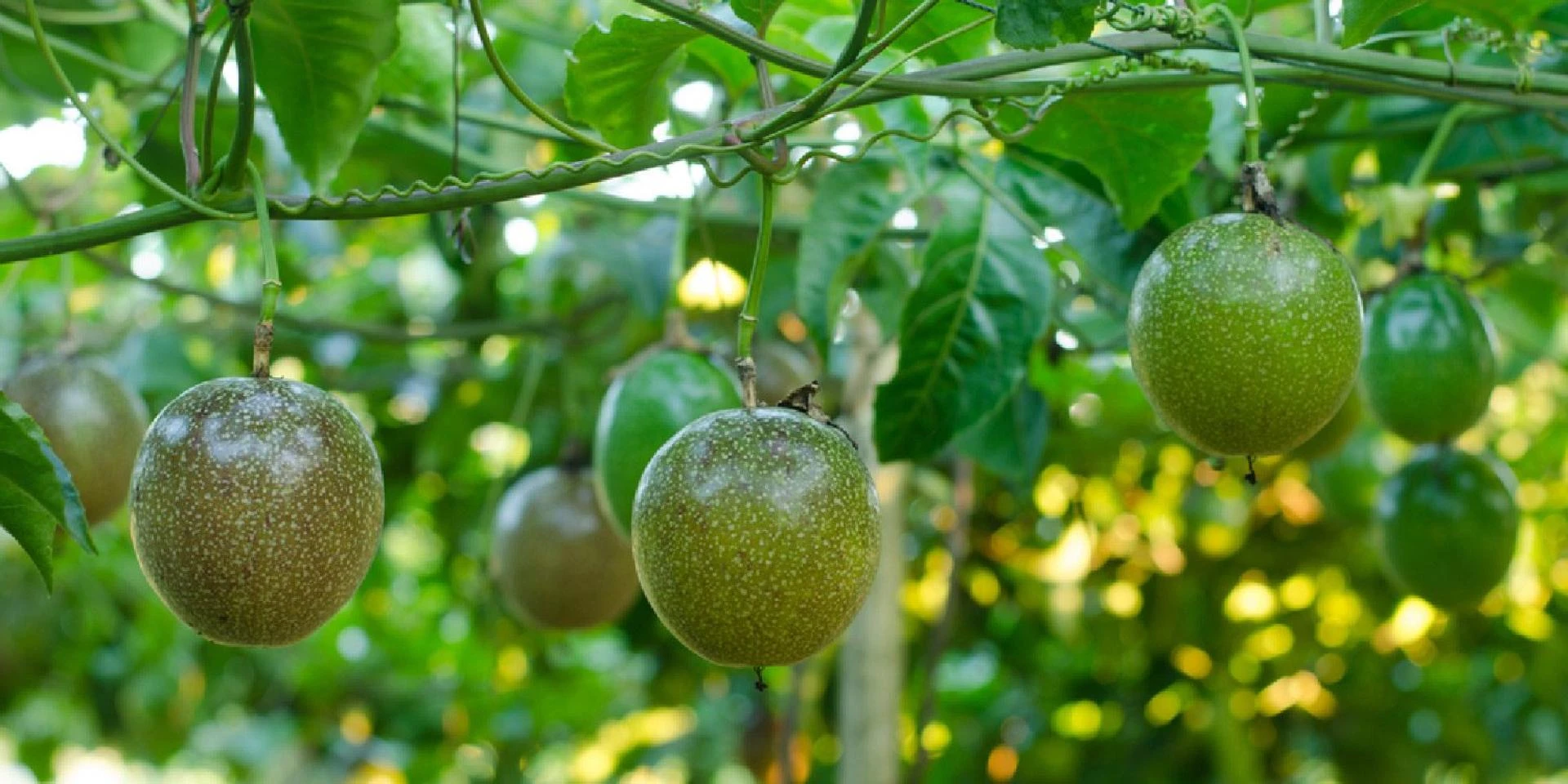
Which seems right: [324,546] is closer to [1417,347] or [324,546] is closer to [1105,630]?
[1417,347]

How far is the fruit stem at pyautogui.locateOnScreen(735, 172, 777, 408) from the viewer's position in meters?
1.34

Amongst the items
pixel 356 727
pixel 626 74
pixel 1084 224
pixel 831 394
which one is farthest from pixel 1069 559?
pixel 626 74

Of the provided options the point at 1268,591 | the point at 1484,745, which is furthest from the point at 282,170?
the point at 1484,745

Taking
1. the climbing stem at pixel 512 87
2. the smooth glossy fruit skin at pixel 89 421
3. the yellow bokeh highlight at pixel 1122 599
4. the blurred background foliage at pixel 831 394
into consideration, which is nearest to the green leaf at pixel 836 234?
the blurred background foliage at pixel 831 394

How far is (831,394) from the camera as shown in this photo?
3.16m

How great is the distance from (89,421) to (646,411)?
0.71 metres

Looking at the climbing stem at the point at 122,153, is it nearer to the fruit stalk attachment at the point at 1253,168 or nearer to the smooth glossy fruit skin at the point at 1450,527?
the fruit stalk attachment at the point at 1253,168

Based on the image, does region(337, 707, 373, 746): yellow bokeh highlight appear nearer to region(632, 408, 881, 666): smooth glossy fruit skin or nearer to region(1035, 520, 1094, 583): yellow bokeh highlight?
region(1035, 520, 1094, 583): yellow bokeh highlight

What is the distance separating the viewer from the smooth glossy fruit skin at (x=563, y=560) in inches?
92.6

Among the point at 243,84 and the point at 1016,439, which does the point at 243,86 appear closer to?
the point at 243,84

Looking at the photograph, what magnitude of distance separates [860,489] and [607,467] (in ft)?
2.29

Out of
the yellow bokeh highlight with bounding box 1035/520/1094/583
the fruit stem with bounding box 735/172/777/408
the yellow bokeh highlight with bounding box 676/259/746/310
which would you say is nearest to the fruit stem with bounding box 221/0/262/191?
the fruit stem with bounding box 735/172/777/408

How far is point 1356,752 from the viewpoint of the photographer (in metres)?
3.85

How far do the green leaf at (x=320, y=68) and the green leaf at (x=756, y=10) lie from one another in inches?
14.0
